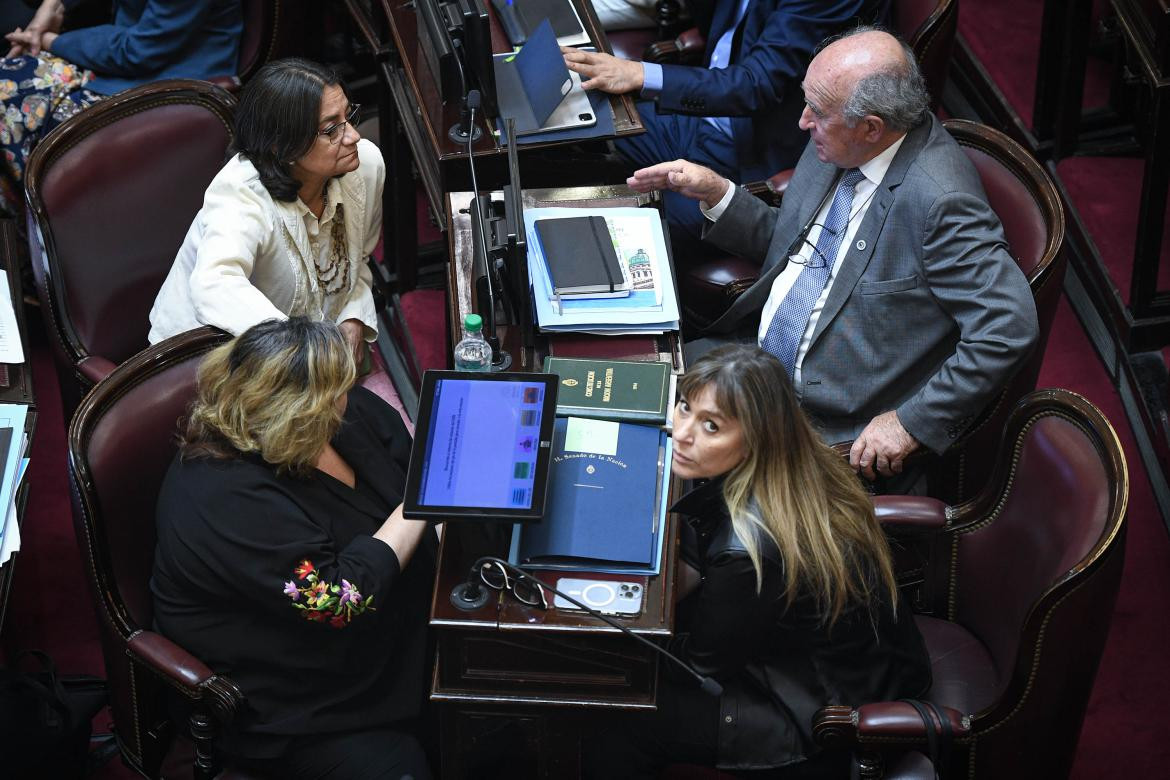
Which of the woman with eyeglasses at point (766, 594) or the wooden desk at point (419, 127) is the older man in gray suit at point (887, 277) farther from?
the woman with eyeglasses at point (766, 594)

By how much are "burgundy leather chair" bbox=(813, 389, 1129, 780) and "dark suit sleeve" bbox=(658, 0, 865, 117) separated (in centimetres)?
131

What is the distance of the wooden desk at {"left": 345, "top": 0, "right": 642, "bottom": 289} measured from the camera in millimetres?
3207

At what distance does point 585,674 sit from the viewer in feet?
7.56

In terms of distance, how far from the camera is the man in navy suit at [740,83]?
11.1 feet

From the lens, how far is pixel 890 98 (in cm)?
278

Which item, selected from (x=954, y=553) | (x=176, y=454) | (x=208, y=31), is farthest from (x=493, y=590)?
(x=208, y=31)

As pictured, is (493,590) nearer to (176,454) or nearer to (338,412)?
(338,412)

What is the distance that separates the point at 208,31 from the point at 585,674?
2.42 m

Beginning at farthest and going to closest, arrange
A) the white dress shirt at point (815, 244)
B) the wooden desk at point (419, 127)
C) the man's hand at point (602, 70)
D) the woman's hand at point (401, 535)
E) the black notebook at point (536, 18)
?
the black notebook at point (536, 18) → the man's hand at point (602, 70) → the wooden desk at point (419, 127) → the white dress shirt at point (815, 244) → the woman's hand at point (401, 535)

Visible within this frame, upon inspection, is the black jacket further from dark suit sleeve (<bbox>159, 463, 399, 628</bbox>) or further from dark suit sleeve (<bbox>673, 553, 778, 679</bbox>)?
dark suit sleeve (<bbox>159, 463, 399, 628</bbox>)

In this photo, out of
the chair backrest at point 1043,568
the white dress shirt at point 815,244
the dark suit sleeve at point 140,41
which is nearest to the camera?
the chair backrest at point 1043,568

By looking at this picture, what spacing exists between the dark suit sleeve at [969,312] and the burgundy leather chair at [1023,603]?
0.25 m

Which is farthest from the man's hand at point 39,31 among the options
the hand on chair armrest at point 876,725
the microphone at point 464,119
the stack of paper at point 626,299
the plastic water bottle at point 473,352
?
the hand on chair armrest at point 876,725

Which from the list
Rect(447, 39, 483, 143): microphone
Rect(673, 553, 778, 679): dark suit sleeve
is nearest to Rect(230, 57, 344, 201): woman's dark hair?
Rect(447, 39, 483, 143): microphone
